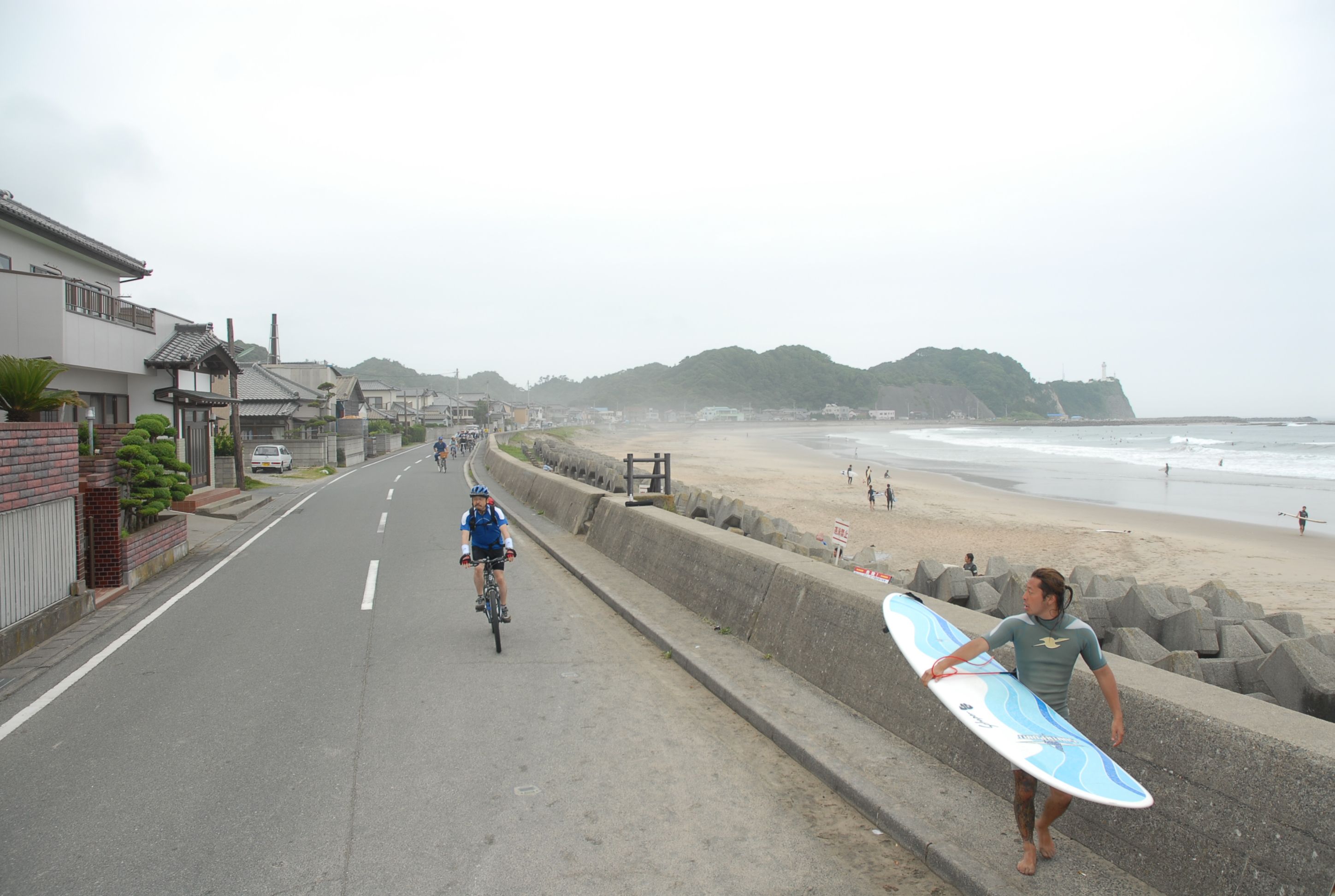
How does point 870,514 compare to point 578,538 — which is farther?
point 870,514

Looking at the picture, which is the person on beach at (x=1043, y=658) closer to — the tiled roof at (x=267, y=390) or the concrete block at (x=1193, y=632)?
the concrete block at (x=1193, y=632)

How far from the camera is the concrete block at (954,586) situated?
900 cm

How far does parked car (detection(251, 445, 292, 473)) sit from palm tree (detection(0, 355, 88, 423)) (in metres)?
28.3

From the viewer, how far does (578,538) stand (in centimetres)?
1436

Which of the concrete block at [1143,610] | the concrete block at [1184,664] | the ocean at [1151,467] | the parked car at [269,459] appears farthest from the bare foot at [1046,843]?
the parked car at [269,459]

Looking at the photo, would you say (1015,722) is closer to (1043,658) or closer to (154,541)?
(1043,658)

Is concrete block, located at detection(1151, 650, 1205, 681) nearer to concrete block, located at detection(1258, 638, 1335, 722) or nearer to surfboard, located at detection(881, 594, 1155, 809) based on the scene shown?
concrete block, located at detection(1258, 638, 1335, 722)

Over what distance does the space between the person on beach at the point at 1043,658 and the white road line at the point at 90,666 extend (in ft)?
22.2

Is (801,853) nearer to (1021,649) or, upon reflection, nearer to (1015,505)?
(1021,649)

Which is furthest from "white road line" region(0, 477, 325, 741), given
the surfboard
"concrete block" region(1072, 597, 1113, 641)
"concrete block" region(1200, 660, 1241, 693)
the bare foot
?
"concrete block" region(1072, 597, 1113, 641)

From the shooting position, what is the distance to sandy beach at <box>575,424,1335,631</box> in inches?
755

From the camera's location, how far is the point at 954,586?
9.03m

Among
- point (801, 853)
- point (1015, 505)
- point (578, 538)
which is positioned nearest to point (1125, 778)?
point (801, 853)

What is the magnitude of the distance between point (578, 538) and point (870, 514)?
18.7m
